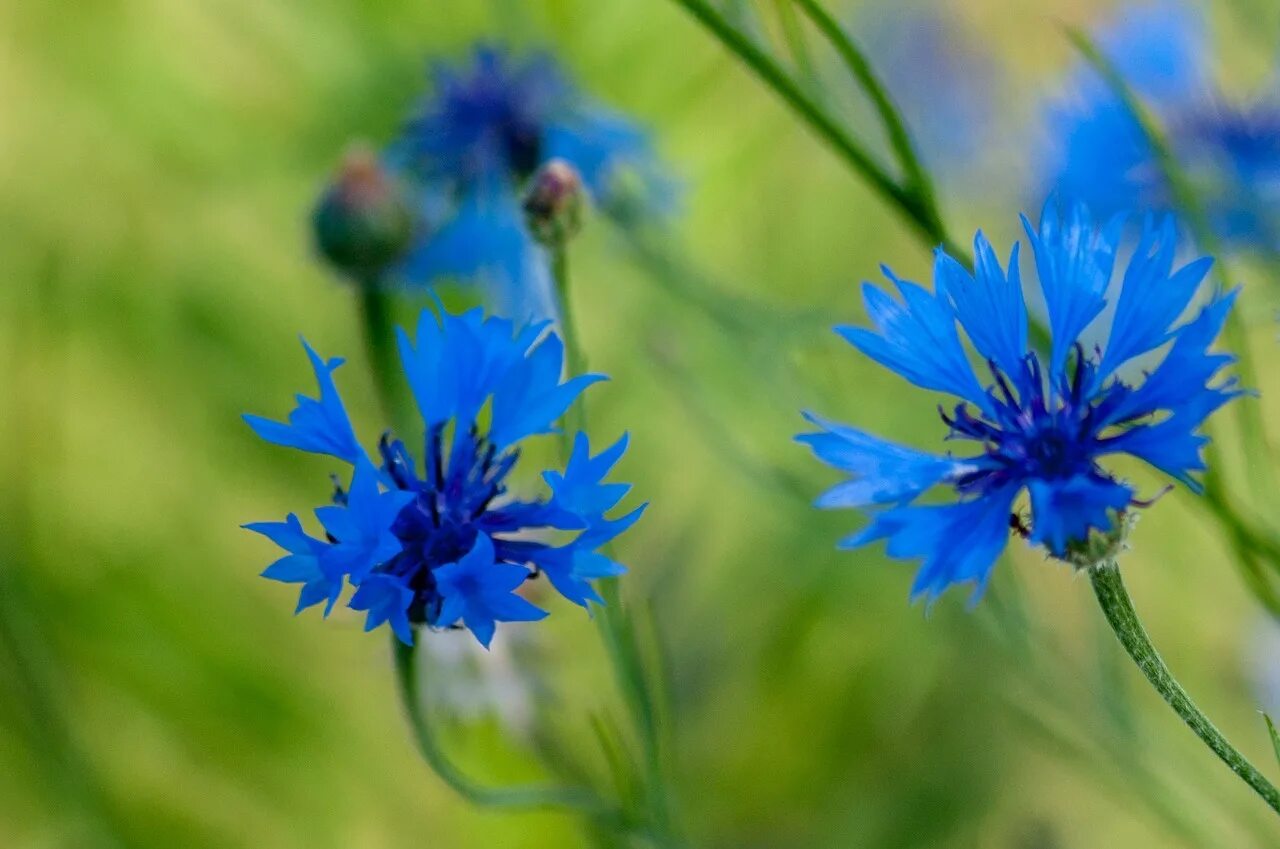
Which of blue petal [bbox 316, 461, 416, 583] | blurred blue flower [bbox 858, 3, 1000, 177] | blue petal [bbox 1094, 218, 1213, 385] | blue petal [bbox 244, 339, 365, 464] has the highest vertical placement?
blurred blue flower [bbox 858, 3, 1000, 177]

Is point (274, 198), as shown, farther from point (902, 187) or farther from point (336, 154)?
point (902, 187)

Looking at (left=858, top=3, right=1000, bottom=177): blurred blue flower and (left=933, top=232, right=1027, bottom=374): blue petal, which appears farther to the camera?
(left=858, top=3, right=1000, bottom=177): blurred blue flower

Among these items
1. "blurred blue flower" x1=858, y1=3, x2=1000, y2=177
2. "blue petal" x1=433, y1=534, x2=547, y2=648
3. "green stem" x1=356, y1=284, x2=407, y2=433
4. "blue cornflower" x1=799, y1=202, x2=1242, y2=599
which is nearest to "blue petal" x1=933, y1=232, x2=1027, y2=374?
"blue cornflower" x1=799, y1=202, x2=1242, y2=599

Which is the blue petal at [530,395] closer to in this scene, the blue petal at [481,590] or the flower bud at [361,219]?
the blue petal at [481,590]

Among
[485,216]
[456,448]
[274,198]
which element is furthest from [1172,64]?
[274,198]

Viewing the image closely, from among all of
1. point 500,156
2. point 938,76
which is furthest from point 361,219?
point 938,76

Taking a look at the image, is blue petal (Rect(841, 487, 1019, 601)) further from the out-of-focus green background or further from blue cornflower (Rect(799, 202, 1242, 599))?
the out-of-focus green background
